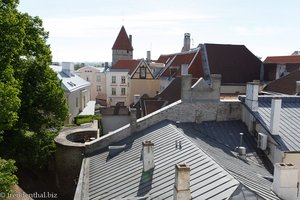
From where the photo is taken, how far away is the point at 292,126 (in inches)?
593

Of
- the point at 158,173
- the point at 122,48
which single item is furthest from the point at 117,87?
the point at 158,173

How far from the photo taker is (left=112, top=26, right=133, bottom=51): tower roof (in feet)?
197

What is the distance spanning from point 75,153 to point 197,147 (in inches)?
296

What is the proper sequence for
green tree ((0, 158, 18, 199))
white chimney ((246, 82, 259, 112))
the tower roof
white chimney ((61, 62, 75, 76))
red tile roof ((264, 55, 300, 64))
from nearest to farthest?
green tree ((0, 158, 18, 199)) < white chimney ((246, 82, 259, 112)) < red tile roof ((264, 55, 300, 64)) < white chimney ((61, 62, 75, 76)) < the tower roof

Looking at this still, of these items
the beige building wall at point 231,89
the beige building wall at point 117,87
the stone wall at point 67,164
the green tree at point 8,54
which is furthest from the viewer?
the beige building wall at point 117,87

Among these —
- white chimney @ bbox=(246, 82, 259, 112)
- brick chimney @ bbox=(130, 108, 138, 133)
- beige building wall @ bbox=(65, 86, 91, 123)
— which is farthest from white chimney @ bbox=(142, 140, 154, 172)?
beige building wall @ bbox=(65, 86, 91, 123)

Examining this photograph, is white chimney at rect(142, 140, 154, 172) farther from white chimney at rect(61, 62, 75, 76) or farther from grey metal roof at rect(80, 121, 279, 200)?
white chimney at rect(61, 62, 75, 76)

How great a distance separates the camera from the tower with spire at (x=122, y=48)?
6019 cm

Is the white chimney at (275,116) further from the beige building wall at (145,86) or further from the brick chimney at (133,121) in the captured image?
the beige building wall at (145,86)

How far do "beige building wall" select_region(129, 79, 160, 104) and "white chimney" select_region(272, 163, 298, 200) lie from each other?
3283 centimetres

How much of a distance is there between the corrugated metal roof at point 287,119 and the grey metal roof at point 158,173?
444cm

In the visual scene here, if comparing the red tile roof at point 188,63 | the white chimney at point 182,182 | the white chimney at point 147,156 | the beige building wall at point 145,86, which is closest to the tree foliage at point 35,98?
the white chimney at point 147,156

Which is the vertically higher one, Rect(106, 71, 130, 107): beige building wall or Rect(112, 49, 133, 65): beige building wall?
Rect(112, 49, 133, 65): beige building wall

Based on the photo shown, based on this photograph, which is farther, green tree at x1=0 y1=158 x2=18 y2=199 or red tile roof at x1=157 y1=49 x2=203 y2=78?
red tile roof at x1=157 y1=49 x2=203 y2=78
